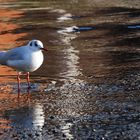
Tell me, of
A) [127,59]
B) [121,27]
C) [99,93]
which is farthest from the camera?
[121,27]

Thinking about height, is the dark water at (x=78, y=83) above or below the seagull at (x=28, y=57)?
below

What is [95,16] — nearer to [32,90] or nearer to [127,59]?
[127,59]

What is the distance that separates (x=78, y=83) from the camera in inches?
502

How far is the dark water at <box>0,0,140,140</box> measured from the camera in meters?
9.14

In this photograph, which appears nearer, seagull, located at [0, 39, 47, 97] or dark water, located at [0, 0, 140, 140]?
dark water, located at [0, 0, 140, 140]

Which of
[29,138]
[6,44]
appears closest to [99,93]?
[29,138]

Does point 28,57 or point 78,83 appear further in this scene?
point 78,83

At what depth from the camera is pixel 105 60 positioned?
15.7 meters

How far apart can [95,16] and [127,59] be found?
1209 cm

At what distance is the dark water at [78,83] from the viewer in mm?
9141

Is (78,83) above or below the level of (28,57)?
below

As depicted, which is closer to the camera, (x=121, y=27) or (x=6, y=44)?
(x=6, y=44)

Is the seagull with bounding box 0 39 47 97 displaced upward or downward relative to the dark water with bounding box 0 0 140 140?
upward

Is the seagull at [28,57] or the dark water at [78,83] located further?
the seagull at [28,57]
